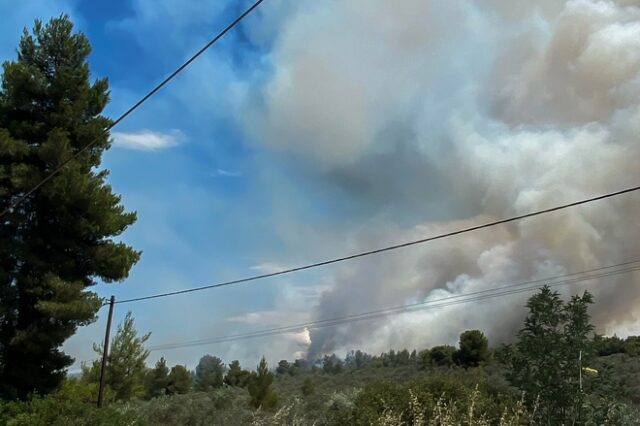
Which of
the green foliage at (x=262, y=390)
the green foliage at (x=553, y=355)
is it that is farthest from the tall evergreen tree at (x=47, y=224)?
the green foliage at (x=553, y=355)

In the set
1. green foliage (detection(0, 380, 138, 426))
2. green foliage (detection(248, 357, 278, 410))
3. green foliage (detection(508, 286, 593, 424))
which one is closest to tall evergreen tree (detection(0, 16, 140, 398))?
green foliage (detection(0, 380, 138, 426))

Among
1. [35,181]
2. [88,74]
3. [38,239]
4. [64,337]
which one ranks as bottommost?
[64,337]

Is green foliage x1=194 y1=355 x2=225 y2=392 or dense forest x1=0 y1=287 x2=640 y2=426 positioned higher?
green foliage x1=194 y1=355 x2=225 y2=392

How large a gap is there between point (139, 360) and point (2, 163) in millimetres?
15551

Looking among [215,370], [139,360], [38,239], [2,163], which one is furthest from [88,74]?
[215,370]

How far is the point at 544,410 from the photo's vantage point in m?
10.5

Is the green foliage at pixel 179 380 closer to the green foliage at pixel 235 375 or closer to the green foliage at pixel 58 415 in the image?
the green foliage at pixel 235 375

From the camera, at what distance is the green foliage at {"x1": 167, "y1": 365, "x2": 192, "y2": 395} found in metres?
48.0

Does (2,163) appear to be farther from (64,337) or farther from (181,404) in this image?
(181,404)

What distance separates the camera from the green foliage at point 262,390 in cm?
2752

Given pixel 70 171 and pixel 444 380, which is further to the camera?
pixel 70 171

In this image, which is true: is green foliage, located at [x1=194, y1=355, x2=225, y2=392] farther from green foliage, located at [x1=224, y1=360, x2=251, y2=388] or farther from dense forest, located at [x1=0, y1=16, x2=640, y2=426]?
dense forest, located at [x1=0, y1=16, x2=640, y2=426]

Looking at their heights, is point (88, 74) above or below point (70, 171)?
above

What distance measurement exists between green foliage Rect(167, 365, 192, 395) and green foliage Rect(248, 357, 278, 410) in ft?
64.1
